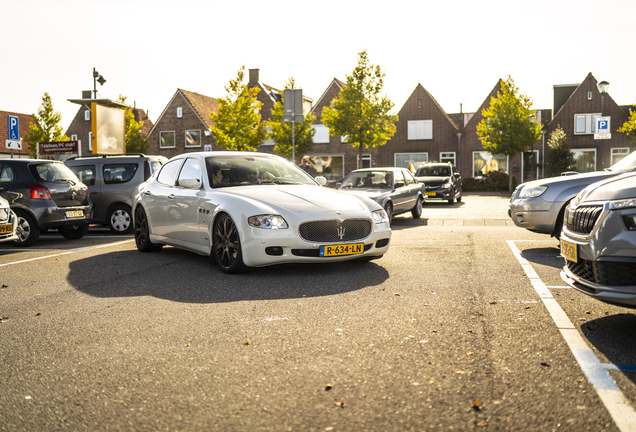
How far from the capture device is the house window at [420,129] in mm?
47769

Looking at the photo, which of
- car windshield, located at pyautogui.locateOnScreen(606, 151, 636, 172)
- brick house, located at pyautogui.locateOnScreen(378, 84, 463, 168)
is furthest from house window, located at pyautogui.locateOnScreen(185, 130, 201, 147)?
car windshield, located at pyautogui.locateOnScreen(606, 151, 636, 172)

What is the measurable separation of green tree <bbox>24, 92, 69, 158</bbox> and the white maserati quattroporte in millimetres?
42452

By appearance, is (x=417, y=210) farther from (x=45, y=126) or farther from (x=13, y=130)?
(x=45, y=126)

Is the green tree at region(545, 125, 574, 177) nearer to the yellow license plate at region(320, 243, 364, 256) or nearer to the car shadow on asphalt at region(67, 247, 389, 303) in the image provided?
the car shadow on asphalt at region(67, 247, 389, 303)

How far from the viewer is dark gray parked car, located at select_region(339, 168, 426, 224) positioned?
14648 mm

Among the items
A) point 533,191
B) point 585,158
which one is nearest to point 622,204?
point 533,191

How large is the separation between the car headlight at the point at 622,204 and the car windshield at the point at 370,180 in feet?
36.4

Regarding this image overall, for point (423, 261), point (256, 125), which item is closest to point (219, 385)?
point (423, 261)

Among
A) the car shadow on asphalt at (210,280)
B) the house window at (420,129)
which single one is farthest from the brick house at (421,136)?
the car shadow on asphalt at (210,280)

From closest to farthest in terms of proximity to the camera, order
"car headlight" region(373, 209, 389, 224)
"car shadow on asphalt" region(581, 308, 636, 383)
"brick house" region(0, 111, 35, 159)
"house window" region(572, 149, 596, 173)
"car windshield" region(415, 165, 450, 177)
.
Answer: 1. "car shadow on asphalt" region(581, 308, 636, 383)
2. "car headlight" region(373, 209, 389, 224)
3. "car windshield" region(415, 165, 450, 177)
4. "house window" region(572, 149, 596, 173)
5. "brick house" region(0, 111, 35, 159)

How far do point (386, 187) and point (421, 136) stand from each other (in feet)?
111

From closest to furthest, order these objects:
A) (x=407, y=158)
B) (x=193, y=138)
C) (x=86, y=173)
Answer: (x=86, y=173), (x=407, y=158), (x=193, y=138)

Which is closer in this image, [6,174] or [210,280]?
[210,280]

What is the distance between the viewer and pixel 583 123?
46500 mm
